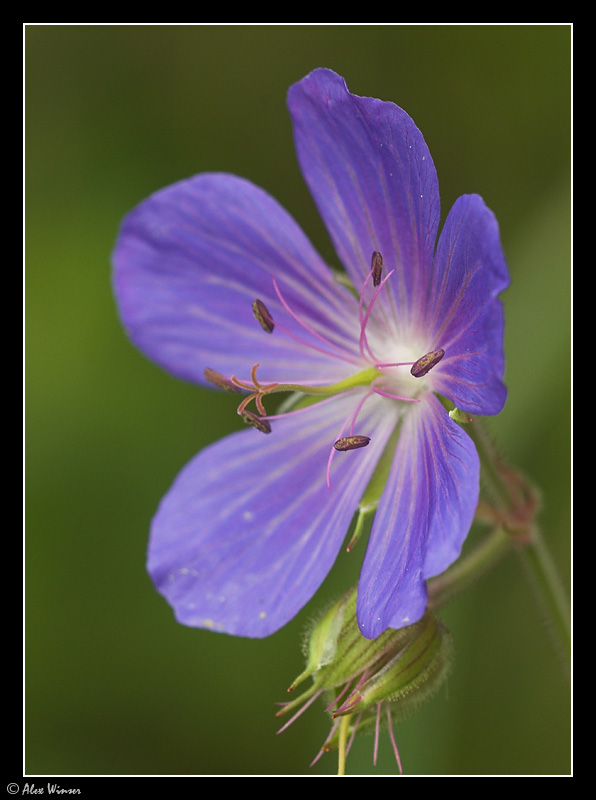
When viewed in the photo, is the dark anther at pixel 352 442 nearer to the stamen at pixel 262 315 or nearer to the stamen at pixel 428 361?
the stamen at pixel 428 361

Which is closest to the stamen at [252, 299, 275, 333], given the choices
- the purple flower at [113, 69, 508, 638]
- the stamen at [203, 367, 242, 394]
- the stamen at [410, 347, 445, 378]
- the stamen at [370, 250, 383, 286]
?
the purple flower at [113, 69, 508, 638]

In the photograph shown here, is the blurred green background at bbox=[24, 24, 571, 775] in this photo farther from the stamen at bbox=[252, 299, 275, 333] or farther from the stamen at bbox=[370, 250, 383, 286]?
the stamen at bbox=[370, 250, 383, 286]

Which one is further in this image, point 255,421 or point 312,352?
point 312,352

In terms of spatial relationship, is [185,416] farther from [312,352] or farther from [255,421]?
[255,421]

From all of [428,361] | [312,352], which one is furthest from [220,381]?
[428,361]

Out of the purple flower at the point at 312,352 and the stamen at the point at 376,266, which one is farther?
the stamen at the point at 376,266

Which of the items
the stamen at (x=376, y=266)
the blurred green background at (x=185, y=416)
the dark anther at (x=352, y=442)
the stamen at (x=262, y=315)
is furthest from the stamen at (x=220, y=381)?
the blurred green background at (x=185, y=416)

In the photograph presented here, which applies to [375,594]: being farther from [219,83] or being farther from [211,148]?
[219,83]
